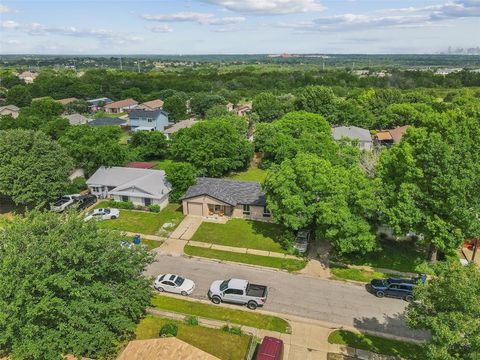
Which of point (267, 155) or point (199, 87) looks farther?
point (199, 87)

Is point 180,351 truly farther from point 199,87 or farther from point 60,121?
point 199,87

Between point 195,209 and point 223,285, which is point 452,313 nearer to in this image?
point 223,285

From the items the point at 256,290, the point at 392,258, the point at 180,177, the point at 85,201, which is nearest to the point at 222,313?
the point at 256,290

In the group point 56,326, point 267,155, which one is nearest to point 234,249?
point 56,326

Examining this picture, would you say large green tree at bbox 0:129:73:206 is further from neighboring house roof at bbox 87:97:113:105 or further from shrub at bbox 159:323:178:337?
neighboring house roof at bbox 87:97:113:105

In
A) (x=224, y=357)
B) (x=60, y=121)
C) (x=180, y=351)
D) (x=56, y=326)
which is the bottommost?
(x=224, y=357)

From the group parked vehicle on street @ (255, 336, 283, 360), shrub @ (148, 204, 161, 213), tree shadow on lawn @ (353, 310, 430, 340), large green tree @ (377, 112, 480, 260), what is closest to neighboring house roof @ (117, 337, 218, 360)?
parked vehicle on street @ (255, 336, 283, 360)
